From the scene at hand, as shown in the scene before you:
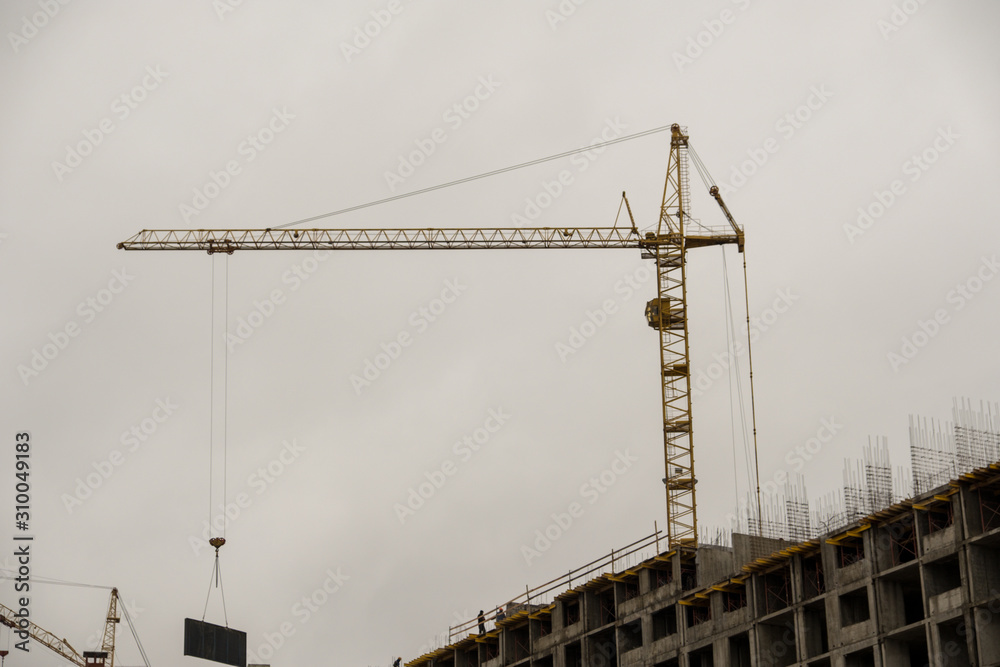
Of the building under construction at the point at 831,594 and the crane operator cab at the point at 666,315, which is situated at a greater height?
the crane operator cab at the point at 666,315

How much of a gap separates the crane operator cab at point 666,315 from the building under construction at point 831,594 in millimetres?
27225

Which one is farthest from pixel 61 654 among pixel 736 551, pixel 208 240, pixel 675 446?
pixel 736 551

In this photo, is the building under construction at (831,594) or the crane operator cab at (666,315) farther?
the crane operator cab at (666,315)

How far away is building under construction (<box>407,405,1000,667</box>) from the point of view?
66.8 meters

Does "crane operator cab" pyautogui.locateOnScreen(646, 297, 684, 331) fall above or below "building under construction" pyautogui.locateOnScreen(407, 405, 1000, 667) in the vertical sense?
above

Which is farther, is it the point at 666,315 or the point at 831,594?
the point at 666,315

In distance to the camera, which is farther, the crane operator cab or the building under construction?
the crane operator cab

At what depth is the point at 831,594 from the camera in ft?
238

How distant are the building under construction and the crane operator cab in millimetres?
27225

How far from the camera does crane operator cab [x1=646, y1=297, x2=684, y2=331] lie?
11394 centimetres

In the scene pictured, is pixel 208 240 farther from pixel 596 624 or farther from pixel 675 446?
pixel 596 624

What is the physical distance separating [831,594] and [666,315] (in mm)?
43525

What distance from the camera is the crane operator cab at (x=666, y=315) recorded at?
11394 centimetres

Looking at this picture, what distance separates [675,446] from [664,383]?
456 cm
